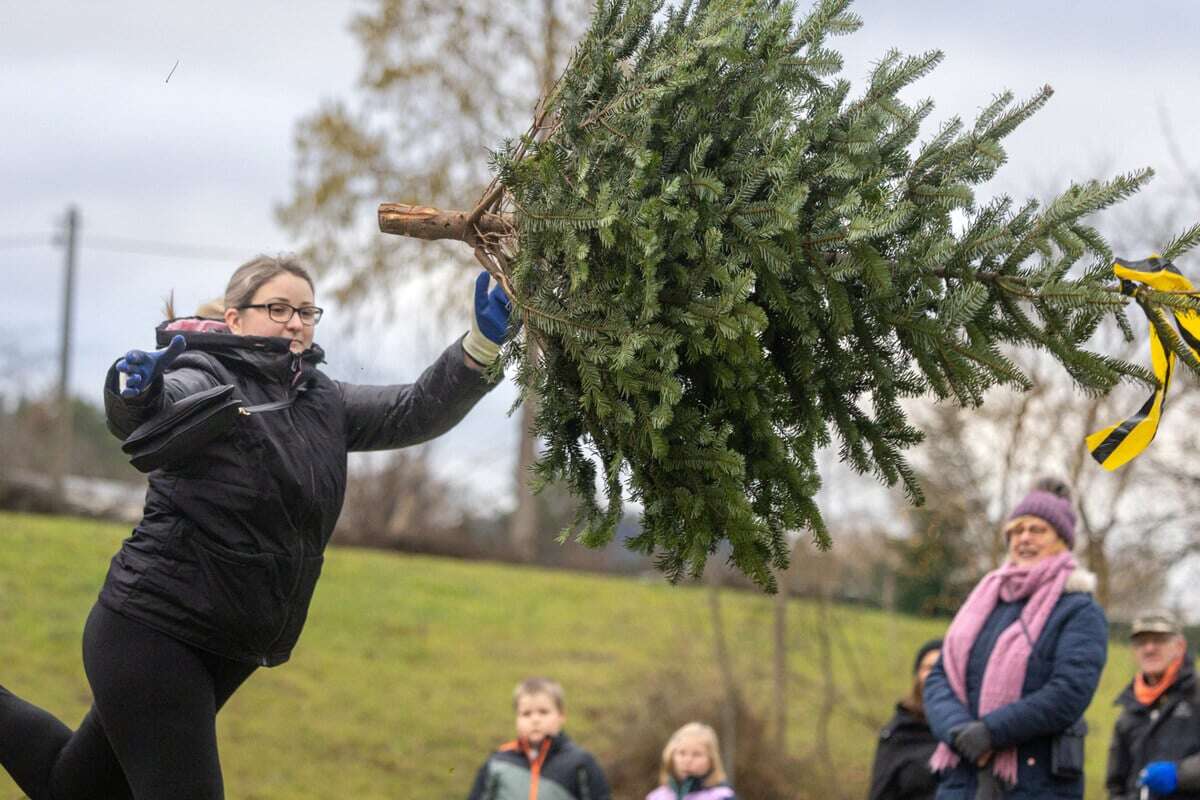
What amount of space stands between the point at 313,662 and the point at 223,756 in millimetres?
2819

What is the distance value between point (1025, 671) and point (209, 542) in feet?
10.7

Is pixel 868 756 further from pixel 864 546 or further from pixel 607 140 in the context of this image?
pixel 607 140

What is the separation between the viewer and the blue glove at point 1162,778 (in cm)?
630

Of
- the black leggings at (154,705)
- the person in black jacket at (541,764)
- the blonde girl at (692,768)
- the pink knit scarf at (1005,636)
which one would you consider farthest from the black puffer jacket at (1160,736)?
the black leggings at (154,705)

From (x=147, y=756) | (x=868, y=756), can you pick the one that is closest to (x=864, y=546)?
(x=868, y=756)

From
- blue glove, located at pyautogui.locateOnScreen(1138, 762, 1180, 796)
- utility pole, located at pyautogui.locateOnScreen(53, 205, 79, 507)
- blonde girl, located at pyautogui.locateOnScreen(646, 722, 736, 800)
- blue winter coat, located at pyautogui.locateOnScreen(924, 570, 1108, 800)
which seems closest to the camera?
blue winter coat, located at pyautogui.locateOnScreen(924, 570, 1108, 800)

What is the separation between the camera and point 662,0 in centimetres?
393

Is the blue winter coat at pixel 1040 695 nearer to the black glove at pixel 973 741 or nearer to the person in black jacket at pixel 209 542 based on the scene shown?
the black glove at pixel 973 741

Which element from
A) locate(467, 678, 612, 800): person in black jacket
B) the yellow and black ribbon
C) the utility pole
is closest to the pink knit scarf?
the yellow and black ribbon

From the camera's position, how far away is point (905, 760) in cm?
669

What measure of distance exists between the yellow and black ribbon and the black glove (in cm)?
162

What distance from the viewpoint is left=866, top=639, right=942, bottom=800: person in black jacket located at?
6648 millimetres

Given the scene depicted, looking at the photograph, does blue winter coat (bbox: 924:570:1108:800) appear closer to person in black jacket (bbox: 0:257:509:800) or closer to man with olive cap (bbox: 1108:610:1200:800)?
man with olive cap (bbox: 1108:610:1200:800)

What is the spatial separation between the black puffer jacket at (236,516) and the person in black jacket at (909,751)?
354 cm
